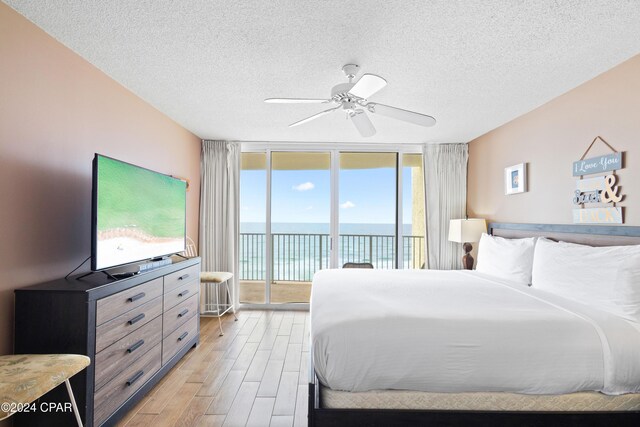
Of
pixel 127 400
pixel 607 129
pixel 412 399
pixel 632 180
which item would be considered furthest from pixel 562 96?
pixel 127 400

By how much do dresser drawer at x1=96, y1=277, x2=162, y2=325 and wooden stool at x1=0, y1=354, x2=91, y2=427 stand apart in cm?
27

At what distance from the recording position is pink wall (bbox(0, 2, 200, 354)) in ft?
5.76

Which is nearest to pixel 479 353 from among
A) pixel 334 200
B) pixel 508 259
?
pixel 508 259

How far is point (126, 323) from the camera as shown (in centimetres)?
210

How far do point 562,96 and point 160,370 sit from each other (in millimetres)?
4199

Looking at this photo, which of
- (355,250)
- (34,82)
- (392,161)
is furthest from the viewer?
(355,250)

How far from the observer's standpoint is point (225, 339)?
3512 millimetres

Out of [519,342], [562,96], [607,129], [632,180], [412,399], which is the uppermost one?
[562,96]

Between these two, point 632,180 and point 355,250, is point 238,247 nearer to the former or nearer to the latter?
point 355,250

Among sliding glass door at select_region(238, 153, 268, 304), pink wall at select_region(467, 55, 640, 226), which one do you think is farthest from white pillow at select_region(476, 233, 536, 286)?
sliding glass door at select_region(238, 153, 268, 304)

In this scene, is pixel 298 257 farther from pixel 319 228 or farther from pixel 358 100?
pixel 358 100

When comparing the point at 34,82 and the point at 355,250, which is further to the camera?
the point at 355,250

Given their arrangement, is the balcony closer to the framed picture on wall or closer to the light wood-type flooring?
the light wood-type flooring

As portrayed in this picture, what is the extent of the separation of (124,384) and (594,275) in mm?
3196
